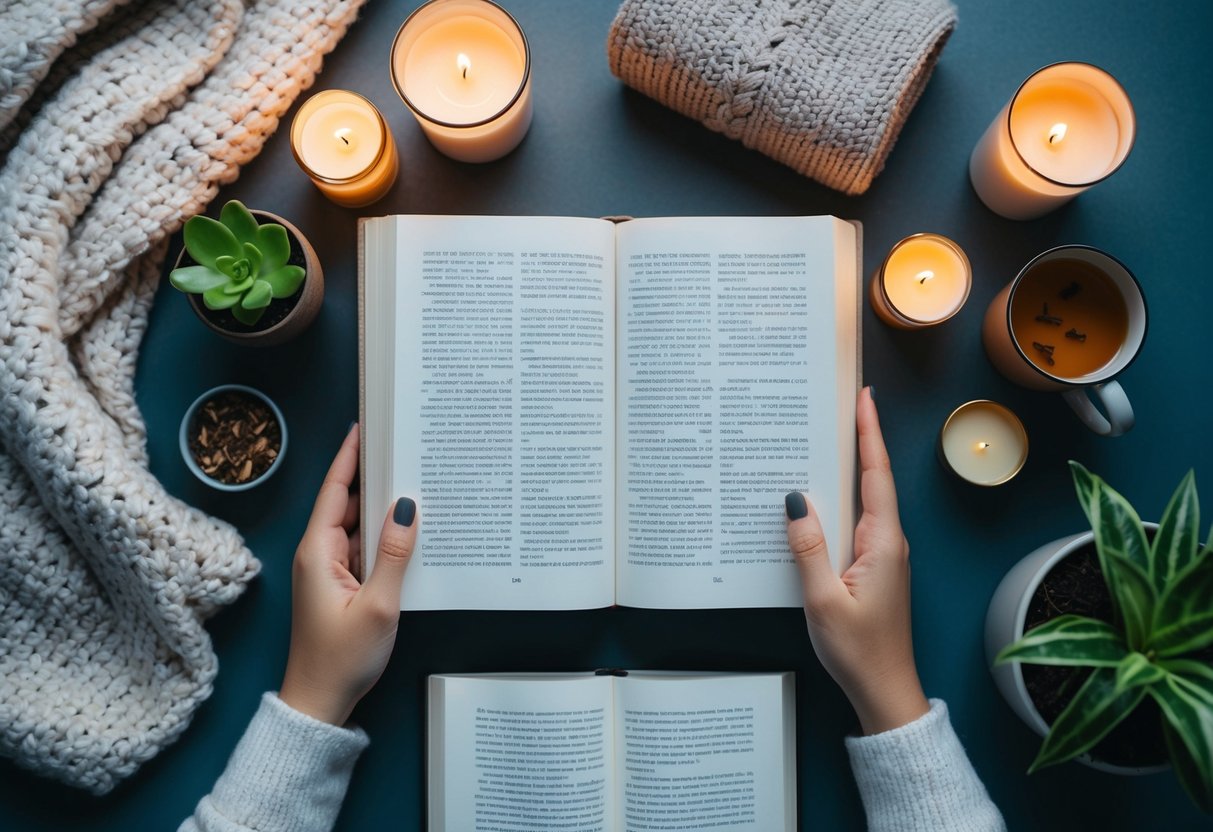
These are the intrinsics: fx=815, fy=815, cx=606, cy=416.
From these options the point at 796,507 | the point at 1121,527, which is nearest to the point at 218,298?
the point at 796,507

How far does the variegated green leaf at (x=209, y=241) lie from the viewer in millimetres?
763

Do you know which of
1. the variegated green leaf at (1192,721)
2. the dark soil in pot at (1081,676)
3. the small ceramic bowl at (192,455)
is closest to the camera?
the variegated green leaf at (1192,721)

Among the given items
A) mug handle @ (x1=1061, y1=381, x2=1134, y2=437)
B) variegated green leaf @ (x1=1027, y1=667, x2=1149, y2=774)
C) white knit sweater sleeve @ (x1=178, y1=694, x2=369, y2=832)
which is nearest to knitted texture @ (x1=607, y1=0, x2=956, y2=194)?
mug handle @ (x1=1061, y1=381, x2=1134, y2=437)

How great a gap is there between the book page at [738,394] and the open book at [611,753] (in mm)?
112

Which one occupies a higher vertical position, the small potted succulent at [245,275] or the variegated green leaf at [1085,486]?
the variegated green leaf at [1085,486]

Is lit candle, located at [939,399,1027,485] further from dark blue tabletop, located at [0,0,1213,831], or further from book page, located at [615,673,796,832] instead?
book page, located at [615,673,796,832]

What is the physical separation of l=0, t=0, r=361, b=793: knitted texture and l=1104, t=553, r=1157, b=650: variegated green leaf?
31.7 inches

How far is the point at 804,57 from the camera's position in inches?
32.6

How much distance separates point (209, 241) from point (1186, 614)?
0.88 meters

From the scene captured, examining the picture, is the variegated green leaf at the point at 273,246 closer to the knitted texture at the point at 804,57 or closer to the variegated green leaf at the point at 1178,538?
the knitted texture at the point at 804,57

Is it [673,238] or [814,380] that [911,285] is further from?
[673,238]

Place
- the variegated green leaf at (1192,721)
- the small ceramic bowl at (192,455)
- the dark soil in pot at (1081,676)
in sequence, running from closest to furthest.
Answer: the variegated green leaf at (1192,721) < the dark soil in pot at (1081,676) < the small ceramic bowl at (192,455)

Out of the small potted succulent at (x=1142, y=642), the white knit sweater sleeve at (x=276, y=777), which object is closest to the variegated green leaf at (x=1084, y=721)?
the small potted succulent at (x=1142, y=642)

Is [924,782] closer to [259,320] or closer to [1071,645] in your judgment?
[1071,645]
